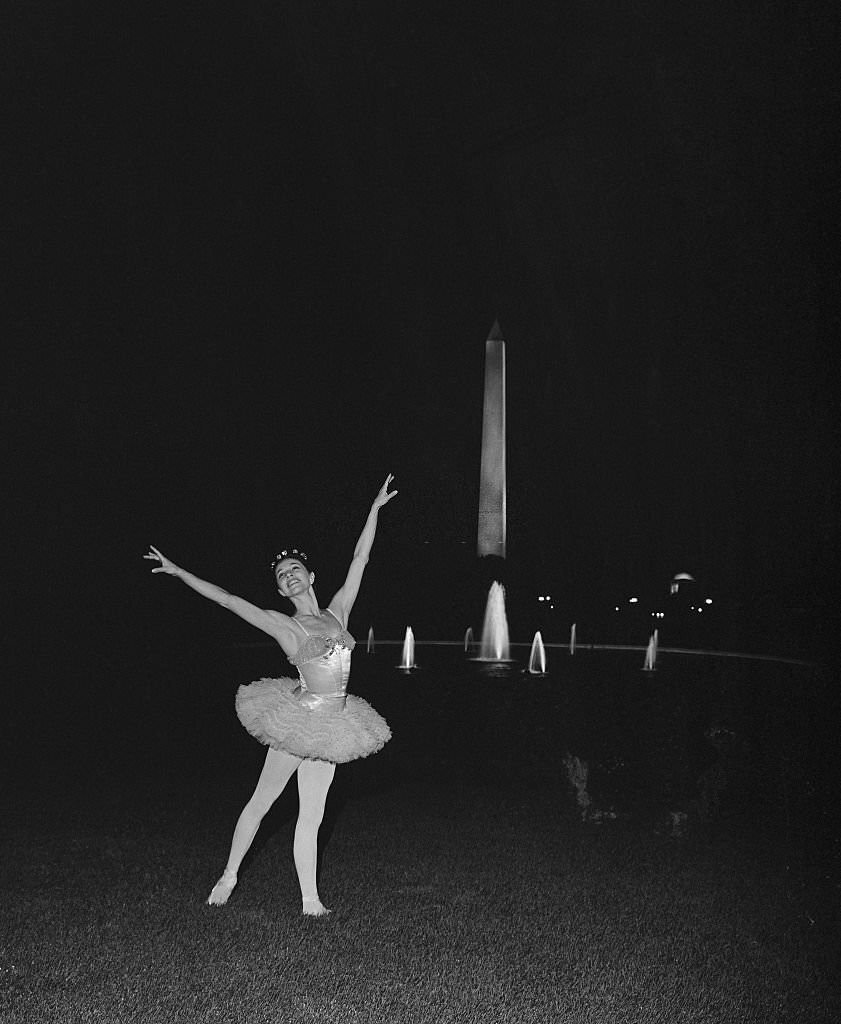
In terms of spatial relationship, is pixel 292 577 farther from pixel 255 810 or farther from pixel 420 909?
pixel 420 909

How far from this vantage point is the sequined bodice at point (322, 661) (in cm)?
696

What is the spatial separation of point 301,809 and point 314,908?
554mm

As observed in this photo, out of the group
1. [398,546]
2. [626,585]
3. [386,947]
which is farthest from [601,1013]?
[626,585]

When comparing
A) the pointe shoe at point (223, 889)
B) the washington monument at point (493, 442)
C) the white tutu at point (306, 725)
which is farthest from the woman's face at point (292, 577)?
the washington monument at point (493, 442)

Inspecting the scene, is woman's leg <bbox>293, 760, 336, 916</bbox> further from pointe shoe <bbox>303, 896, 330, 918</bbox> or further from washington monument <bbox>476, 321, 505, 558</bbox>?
washington monument <bbox>476, 321, 505, 558</bbox>

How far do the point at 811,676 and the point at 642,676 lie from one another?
15.3 feet

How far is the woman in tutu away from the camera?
270 inches

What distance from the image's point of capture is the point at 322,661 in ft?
23.0

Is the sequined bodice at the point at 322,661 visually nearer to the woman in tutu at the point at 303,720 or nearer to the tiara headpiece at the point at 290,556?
the woman in tutu at the point at 303,720

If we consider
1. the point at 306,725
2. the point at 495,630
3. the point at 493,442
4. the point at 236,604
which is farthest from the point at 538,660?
the point at 236,604

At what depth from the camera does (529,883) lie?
7820 millimetres

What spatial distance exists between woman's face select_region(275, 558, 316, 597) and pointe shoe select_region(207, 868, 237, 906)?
5.52 feet

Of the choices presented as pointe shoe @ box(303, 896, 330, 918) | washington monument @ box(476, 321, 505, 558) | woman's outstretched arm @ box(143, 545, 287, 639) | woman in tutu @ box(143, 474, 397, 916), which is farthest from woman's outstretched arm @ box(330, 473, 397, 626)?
washington monument @ box(476, 321, 505, 558)

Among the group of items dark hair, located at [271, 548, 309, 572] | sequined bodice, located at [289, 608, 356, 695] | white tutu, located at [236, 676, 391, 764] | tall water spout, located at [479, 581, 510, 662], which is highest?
dark hair, located at [271, 548, 309, 572]
